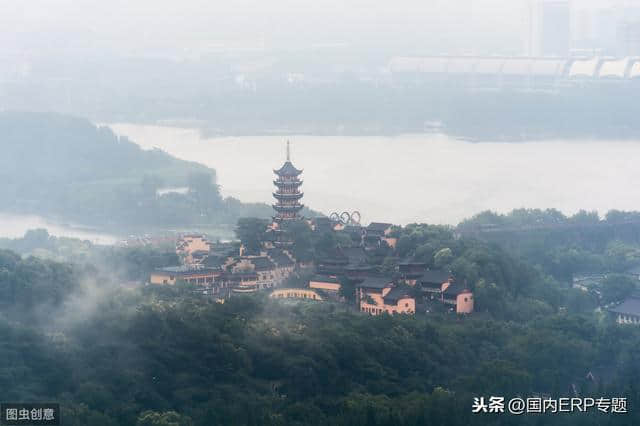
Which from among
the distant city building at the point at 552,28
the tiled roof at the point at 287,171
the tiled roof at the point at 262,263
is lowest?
the tiled roof at the point at 262,263

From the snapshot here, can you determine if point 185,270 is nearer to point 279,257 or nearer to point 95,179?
point 279,257

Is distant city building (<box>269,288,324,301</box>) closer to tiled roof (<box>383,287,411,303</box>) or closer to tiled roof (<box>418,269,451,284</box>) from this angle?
tiled roof (<box>383,287,411,303</box>)

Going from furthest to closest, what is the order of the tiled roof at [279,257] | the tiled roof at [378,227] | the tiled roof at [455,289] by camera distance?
the tiled roof at [378,227], the tiled roof at [279,257], the tiled roof at [455,289]

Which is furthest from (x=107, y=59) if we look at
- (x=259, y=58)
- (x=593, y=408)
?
(x=593, y=408)

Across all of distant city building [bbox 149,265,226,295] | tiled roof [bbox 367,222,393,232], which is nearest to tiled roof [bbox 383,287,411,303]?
distant city building [bbox 149,265,226,295]

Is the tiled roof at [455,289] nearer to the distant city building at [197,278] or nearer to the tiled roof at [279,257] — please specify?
the tiled roof at [279,257]

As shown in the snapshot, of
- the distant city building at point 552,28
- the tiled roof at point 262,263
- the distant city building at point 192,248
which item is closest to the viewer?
the tiled roof at point 262,263

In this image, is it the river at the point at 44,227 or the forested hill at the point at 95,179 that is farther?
the forested hill at the point at 95,179

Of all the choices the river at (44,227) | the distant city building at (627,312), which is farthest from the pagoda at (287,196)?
the river at (44,227)
